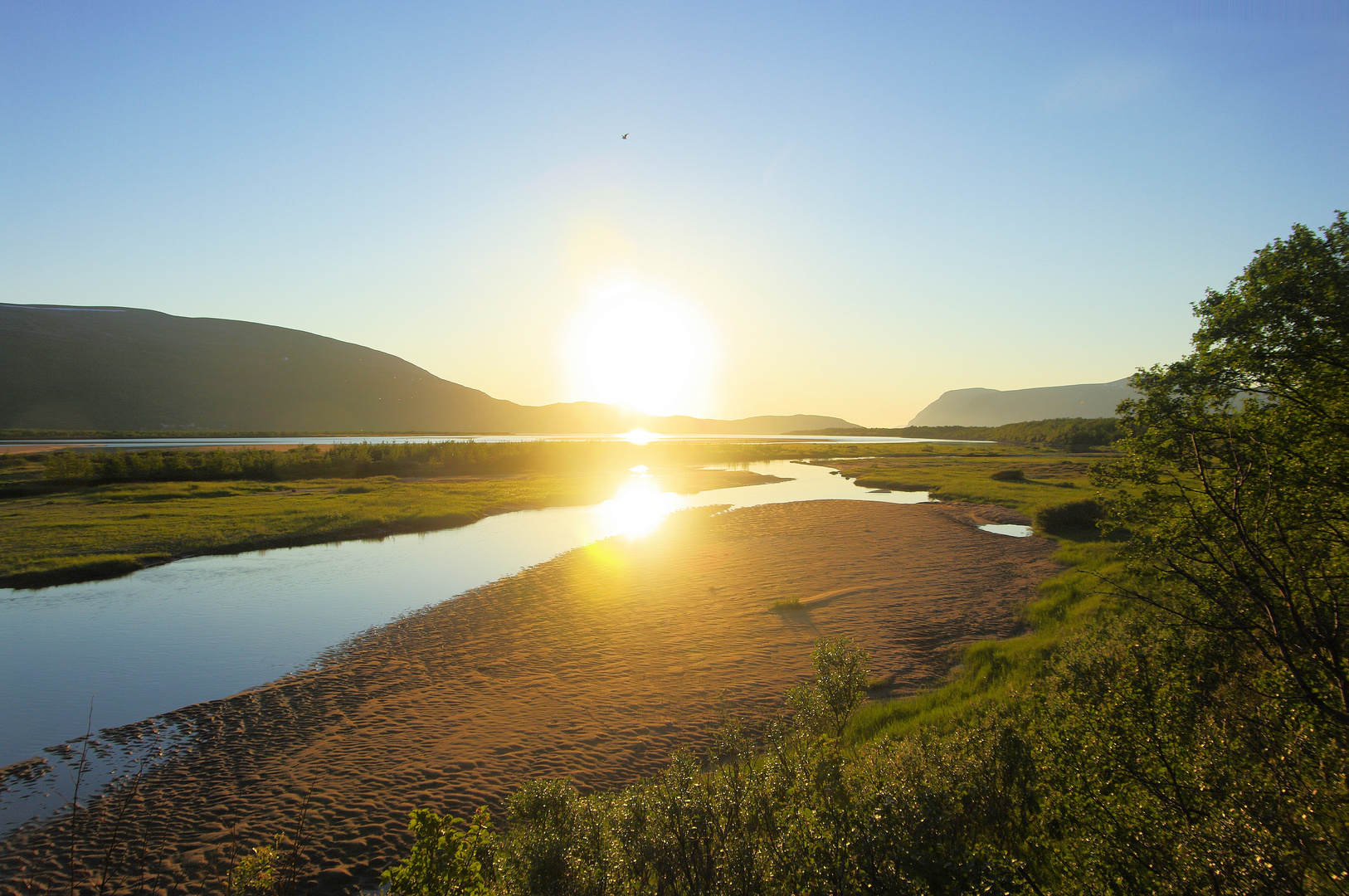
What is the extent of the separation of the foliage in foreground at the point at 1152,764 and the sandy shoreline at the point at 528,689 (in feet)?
9.18

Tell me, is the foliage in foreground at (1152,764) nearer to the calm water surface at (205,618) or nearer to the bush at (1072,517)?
the calm water surface at (205,618)

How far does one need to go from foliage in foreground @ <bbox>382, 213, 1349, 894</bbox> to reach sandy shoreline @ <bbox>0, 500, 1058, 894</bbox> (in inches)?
110

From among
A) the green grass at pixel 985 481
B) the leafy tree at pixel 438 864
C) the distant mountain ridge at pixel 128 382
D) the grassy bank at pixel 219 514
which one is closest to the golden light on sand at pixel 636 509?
the grassy bank at pixel 219 514

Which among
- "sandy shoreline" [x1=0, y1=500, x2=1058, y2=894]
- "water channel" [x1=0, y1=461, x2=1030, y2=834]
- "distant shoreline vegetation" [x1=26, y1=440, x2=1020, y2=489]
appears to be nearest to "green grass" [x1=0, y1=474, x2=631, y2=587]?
"water channel" [x1=0, y1=461, x2=1030, y2=834]

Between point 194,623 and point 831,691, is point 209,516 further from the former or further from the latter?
point 831,691

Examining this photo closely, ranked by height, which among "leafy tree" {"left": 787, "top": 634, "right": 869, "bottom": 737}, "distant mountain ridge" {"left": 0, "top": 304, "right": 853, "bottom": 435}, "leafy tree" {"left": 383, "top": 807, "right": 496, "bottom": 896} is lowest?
"leafy tree" {"left": 787, "top": 634, "right": 869, "bottom": 737}

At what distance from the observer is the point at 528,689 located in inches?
494

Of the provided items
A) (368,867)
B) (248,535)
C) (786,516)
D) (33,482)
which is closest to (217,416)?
(33,482)

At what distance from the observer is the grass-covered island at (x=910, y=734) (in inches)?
175

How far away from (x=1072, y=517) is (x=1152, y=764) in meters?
27.3

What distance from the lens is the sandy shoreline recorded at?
26.7ft

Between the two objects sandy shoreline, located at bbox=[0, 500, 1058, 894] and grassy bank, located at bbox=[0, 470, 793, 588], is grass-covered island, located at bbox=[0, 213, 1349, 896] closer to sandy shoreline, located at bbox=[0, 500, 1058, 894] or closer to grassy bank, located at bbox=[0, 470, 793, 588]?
sandy shoreline, located at bbox=[0, 500, 1058, 894]

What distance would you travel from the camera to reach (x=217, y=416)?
Result: 170750 millimetres

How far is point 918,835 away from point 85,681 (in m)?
17.3
